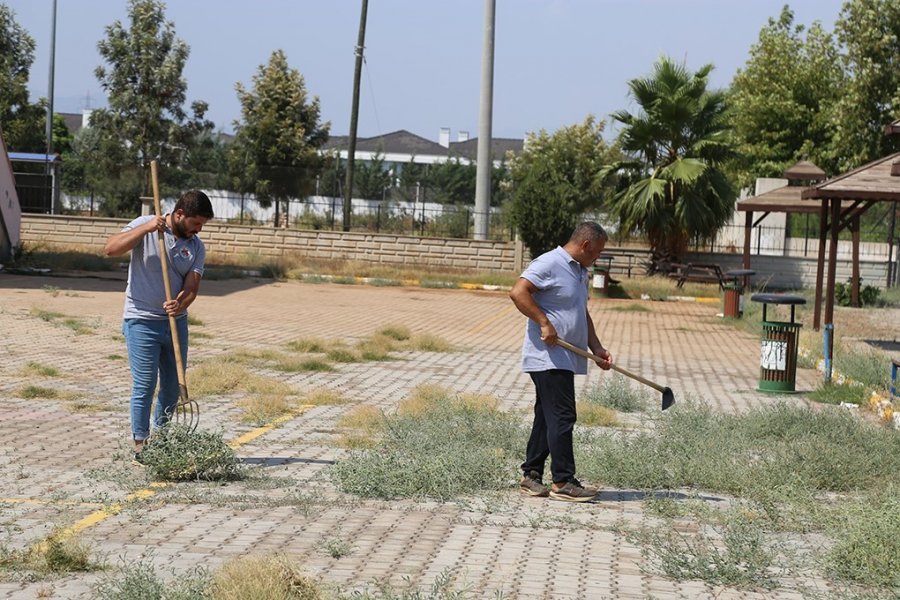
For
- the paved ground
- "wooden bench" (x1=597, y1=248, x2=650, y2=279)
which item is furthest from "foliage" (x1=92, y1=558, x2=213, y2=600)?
"wooden bench" (x1=597, y1=248, x2=650, y2=279)

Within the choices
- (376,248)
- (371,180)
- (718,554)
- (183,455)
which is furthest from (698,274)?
(371,180)

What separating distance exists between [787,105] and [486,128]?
17.5m

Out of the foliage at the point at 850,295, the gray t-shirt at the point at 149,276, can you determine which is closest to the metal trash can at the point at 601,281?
the foliage at the point at 850,295

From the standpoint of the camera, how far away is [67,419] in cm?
1083

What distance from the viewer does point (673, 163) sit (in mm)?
36469

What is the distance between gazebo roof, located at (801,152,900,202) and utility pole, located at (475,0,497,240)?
816 inches

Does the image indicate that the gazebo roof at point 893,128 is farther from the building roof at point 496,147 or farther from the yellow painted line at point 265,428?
the building roof at point 496,147

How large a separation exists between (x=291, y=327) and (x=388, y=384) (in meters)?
6.99

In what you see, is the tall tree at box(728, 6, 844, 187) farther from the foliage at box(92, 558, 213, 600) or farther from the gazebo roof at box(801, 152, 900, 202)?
the foliage at box(92, 558, 213, 600)

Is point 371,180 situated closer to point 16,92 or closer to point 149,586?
point 16,92

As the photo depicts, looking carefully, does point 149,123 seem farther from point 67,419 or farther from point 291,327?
point 67,419

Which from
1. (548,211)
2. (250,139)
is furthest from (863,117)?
(250,139)

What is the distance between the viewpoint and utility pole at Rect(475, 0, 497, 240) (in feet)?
130

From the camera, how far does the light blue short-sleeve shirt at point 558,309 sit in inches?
329
